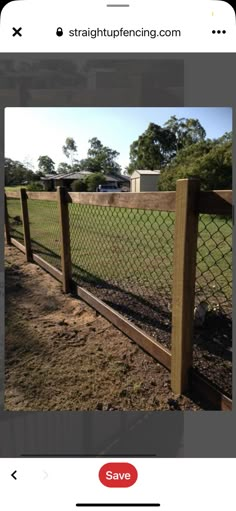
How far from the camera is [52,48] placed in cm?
144

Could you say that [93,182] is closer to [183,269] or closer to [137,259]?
[137,259]

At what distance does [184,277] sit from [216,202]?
0.42 m

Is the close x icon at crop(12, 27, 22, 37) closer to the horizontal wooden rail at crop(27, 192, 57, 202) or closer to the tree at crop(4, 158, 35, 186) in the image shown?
the tree at crop(4, 158, 35, 186)

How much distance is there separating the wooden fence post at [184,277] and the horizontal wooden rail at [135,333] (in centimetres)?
18

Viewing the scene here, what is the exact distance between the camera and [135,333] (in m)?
2.33

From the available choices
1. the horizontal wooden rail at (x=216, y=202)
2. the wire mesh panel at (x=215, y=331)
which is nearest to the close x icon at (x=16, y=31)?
the horizontal wooden rail at (x=216, y=202)

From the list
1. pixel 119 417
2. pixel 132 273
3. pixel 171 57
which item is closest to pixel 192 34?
pixel 171 57

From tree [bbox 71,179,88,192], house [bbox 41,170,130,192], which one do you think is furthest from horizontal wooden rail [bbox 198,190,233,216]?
tree [bbox 71,179,88,192]

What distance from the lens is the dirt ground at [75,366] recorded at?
1.80 meters

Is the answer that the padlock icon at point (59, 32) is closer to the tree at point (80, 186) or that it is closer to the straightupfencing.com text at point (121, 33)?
the straightupfencing.com text at point (121, 33)
